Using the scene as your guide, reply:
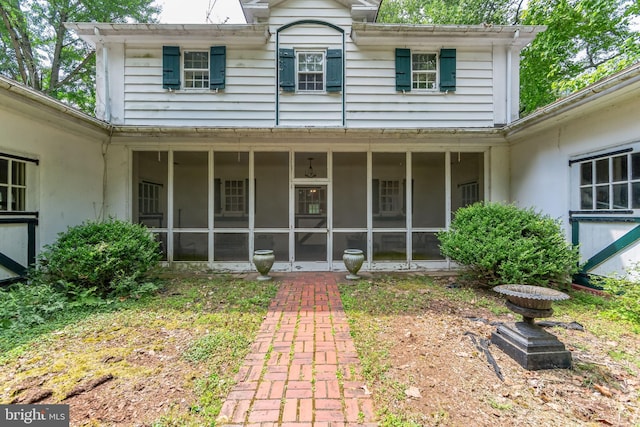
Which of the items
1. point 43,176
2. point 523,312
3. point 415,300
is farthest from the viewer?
point 43,176

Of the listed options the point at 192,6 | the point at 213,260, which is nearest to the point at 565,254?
the point at 213,260

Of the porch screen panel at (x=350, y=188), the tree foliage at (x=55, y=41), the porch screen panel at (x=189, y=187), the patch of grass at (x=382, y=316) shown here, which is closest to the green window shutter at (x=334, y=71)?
the porch screen panel at (x=350, y=188)

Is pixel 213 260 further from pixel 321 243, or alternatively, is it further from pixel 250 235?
pixel 321 243

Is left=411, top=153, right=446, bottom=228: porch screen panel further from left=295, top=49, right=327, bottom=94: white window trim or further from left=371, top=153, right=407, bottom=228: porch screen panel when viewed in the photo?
left=295, top=49, right=327, bottom=94: white window trim

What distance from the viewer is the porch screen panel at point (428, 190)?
22.1 feet

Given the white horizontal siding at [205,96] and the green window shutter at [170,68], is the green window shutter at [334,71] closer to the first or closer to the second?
the white horizontal siding at [205,96]

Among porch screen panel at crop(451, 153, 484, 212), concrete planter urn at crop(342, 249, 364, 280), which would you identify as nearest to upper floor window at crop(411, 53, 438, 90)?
porch screen panel at crop(451, 153, 484, 212)

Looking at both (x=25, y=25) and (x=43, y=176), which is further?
(x=25, y=25)

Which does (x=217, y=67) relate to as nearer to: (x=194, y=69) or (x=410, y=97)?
(x=194, y=69)

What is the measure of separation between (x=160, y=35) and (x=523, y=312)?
8.36 meters

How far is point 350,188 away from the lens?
281 inches

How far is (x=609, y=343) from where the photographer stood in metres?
3.12

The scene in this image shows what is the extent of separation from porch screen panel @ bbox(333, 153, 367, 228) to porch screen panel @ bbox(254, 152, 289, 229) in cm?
121

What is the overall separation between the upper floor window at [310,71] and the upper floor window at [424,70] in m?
2.20
